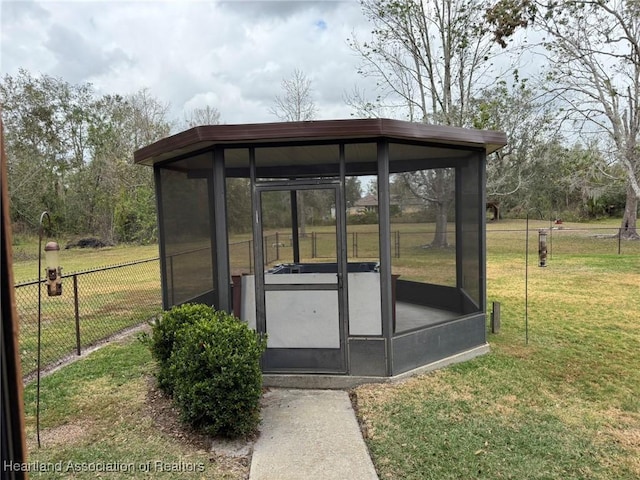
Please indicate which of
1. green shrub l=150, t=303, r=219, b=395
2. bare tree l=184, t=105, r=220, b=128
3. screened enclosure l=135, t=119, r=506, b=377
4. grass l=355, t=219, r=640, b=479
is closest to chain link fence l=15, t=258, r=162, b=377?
green shrub l=150, t=303, r=219, b=395

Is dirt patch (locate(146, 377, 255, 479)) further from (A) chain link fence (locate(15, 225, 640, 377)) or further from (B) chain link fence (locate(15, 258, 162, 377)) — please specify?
(B) chain link fence (locate(15, 258, 162, 377))

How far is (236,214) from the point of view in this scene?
3.91 meters

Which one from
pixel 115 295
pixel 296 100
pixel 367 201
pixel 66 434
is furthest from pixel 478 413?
pixel 296 100

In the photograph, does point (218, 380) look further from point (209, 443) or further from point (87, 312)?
point (87, 312)

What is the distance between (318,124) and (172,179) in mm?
2074

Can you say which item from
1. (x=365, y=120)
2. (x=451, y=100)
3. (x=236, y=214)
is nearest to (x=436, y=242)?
(x=365, y=120)

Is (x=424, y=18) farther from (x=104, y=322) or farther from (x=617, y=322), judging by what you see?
(x=104, y=322)

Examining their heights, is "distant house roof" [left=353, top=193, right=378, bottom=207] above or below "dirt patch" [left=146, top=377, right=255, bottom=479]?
above

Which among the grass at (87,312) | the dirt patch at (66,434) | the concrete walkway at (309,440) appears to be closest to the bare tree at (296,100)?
the grass at (87,312)

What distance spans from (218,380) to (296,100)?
57.9 ft

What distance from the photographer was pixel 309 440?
2.97m

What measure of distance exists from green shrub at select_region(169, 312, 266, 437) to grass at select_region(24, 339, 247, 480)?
0.22m

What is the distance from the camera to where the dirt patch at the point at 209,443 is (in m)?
2.70

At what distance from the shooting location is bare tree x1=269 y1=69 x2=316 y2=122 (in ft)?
61.4
